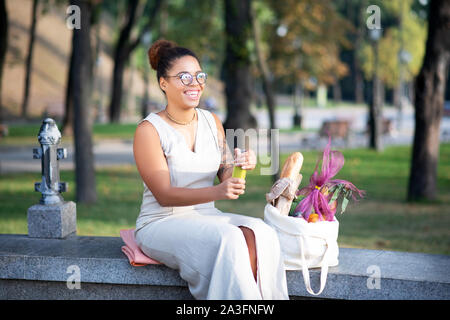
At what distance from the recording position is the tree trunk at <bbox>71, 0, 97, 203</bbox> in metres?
8.78

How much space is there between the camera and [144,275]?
3.48 meters

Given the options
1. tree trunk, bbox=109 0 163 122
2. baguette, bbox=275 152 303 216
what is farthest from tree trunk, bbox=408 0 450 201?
tree trunk, bbox=109 0 163 122

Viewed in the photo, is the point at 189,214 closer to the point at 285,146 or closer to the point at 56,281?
the point at 56,281

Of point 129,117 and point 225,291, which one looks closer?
point 225,291

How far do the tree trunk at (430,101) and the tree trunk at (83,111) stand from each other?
515cm

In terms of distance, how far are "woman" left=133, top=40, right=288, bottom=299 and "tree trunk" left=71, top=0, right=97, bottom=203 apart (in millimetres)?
5484

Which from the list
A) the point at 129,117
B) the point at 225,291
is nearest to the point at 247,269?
the point at 225,291

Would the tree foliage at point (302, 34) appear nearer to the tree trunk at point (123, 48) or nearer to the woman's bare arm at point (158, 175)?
the tree trunk at point (123, 48)

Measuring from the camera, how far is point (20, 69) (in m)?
39.1

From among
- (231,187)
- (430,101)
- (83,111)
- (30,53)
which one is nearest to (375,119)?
(430,101)

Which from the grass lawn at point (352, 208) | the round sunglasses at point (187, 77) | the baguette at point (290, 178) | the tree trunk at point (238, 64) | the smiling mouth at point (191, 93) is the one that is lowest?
the grass lawn at point (352, 208)

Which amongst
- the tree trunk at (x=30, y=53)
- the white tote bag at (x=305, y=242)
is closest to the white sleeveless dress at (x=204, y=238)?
the white tote bag at (x=305, y=242)

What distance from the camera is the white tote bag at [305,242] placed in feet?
10.9

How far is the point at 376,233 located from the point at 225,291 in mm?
4808
